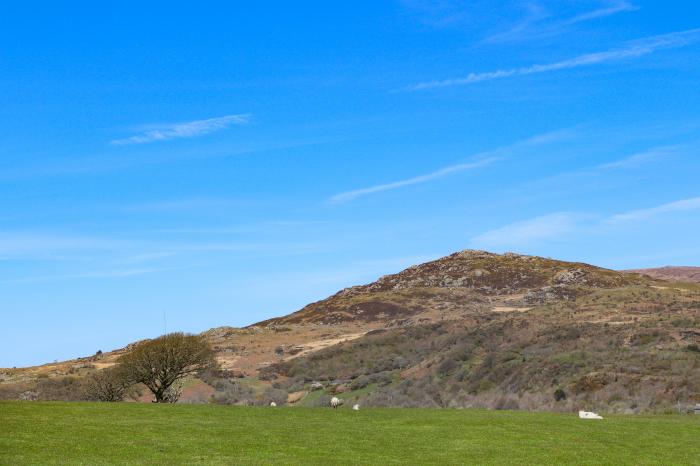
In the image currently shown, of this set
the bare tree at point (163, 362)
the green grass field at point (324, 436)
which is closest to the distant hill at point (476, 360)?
the bare tree at point (163, 362)

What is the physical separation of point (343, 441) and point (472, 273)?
4817 inches

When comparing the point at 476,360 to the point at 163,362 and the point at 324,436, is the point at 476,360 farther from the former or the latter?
the point at 324,436

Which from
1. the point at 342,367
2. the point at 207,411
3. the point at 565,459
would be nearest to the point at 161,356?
the point at 207,411

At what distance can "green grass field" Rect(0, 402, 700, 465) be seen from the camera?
717 inches

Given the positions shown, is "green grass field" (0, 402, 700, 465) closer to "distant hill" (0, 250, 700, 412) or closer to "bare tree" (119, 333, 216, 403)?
"distant hill" (0, 250, 700, 412)

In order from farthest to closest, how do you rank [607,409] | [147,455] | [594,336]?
[594,336], [607,409], [147,455]

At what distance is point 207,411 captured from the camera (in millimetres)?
27750

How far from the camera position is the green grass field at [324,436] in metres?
18.2

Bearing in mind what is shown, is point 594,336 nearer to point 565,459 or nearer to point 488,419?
point 488,419

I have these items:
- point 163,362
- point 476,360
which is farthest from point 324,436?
point 476,360

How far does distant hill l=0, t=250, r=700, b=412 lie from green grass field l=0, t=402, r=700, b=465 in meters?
10.5

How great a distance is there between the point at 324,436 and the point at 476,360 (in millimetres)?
33095

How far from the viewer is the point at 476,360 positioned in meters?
53.5

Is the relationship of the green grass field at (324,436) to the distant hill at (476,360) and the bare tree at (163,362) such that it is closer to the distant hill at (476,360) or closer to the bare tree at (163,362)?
the distant hill at (476,360)
